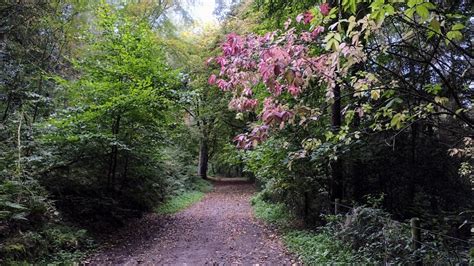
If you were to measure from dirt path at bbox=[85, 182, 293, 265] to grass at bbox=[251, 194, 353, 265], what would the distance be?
1.01 ft

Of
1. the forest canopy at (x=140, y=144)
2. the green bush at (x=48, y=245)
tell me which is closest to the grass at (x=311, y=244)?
the forest canopy at (x=140, y=144)

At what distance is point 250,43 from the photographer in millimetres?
3775

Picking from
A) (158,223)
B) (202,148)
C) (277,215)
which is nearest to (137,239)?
(158,223)

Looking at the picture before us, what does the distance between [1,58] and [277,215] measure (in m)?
9.85

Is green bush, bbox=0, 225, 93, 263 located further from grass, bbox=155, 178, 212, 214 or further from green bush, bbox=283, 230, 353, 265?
grass, bbox=155, 178, 212, 214

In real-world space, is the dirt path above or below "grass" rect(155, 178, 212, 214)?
below

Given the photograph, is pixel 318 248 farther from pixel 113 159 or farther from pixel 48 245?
pixel 113 159

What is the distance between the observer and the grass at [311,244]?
6.37 meters

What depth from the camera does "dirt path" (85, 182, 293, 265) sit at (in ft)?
24.1

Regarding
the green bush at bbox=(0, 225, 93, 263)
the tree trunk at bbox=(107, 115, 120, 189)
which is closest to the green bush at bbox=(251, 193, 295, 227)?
the tree trunk at bbox=(107, 115, 120, 189)

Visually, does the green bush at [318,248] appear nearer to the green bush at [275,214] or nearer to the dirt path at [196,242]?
the dirt path at [196,242]

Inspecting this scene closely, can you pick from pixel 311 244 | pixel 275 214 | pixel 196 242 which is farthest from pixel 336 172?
pixel 275 214

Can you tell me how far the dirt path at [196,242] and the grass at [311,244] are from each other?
0.31 meters

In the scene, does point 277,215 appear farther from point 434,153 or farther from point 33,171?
point 33,171
